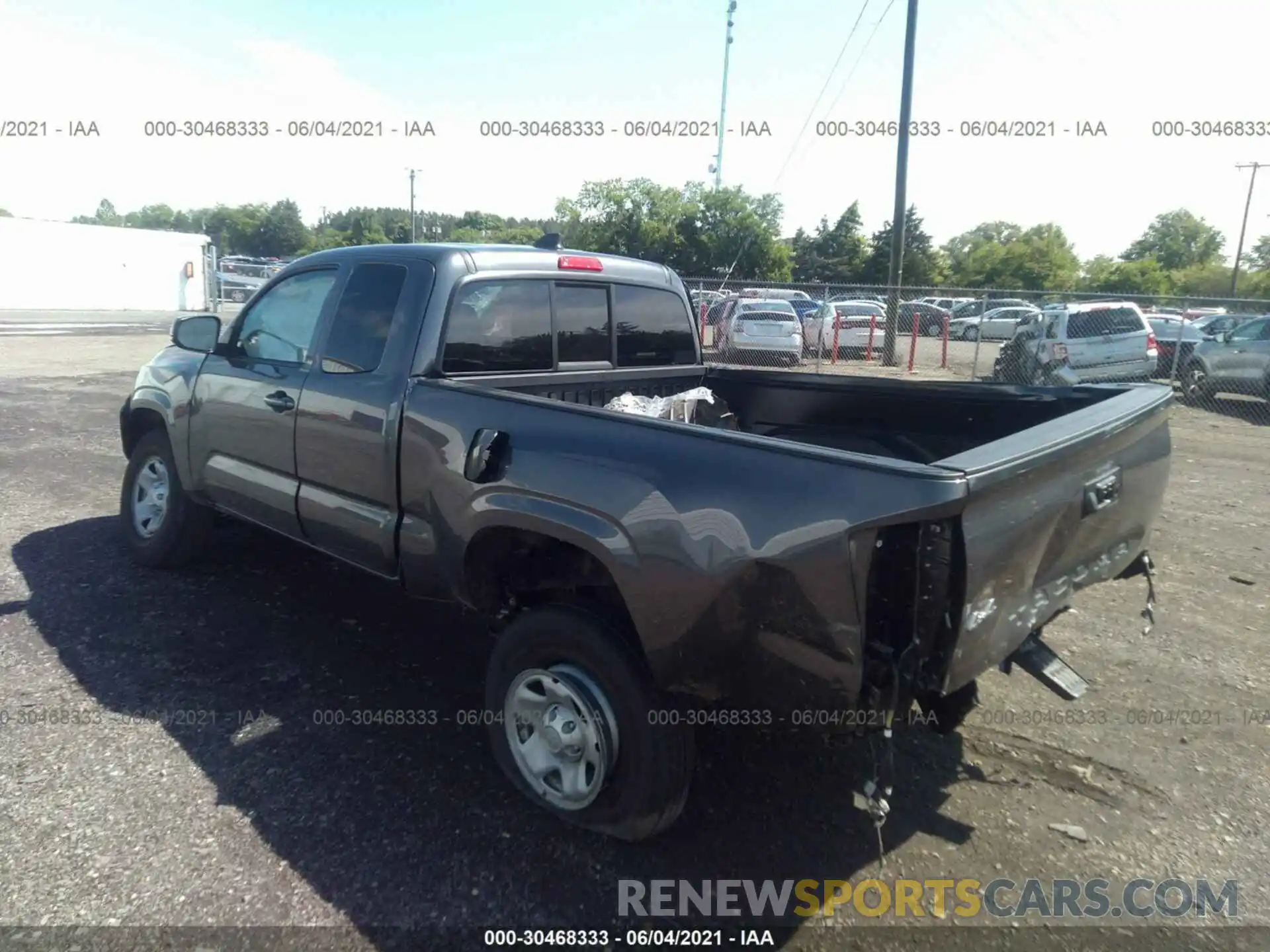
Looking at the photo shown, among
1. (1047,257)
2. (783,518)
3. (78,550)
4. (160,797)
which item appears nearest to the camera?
(783,518)

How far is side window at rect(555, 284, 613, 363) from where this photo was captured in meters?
4.12

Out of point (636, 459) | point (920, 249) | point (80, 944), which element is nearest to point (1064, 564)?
point (636, 459)

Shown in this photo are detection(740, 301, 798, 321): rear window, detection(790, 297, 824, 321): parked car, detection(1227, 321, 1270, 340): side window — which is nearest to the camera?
detection(1227, 321, 1270, 340): side window

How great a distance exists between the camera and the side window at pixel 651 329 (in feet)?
14.5

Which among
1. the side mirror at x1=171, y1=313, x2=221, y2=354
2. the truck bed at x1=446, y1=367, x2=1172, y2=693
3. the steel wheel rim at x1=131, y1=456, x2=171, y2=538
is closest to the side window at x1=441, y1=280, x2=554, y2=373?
the truck bed at x1=446, y1=367, x2=1172, y2=693

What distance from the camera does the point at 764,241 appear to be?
49.3 m

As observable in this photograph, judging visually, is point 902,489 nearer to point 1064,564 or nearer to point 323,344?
point 1064,564

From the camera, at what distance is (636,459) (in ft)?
8.70

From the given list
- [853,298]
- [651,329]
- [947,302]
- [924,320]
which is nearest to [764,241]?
[947,302]

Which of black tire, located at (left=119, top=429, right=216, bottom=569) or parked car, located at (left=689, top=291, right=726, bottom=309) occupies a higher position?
parked car, located at (left=689, top=291, right=726, bottom=309)

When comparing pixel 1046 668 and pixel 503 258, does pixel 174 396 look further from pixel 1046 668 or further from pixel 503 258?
pixel 1046 668

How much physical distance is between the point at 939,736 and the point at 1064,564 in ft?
4.11

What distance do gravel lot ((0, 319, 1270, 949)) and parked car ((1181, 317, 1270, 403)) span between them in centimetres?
1194

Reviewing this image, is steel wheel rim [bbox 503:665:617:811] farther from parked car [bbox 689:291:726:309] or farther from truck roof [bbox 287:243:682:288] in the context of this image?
parked car [bbox 689:291:726:309]
